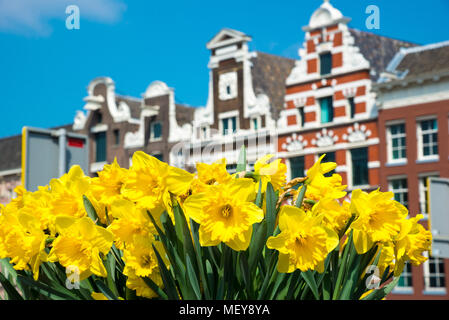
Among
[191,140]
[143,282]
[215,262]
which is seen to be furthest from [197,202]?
[191,140]

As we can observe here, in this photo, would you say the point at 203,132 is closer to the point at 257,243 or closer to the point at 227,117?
the point at 227,117

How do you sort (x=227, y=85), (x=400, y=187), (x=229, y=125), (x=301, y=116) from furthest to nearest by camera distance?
1. (x=227, y=85)
2. (x=229, y=125)
3. (x=301, y=116)
4. (x=400, y=187)

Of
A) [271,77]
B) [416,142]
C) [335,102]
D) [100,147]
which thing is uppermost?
[271,77]

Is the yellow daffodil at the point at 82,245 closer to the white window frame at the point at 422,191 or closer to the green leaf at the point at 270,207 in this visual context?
the green leaf at the point at 270,207

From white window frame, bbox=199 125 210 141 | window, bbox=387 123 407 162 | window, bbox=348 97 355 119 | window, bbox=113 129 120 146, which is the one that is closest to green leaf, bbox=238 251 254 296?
window, bbox=387 123 407 162

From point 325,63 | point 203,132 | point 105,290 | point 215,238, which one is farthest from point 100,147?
point 215,238

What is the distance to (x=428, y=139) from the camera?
67.5 feet

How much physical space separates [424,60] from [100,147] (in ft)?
46.0

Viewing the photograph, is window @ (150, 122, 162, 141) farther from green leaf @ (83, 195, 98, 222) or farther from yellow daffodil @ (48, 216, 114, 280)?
yellow daffodil @ (48, 216, 114, 280)

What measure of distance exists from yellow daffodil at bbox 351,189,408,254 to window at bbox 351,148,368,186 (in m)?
20.2

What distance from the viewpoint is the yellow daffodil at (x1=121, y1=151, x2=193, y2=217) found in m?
1.54

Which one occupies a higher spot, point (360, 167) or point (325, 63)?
point (325, 63)
